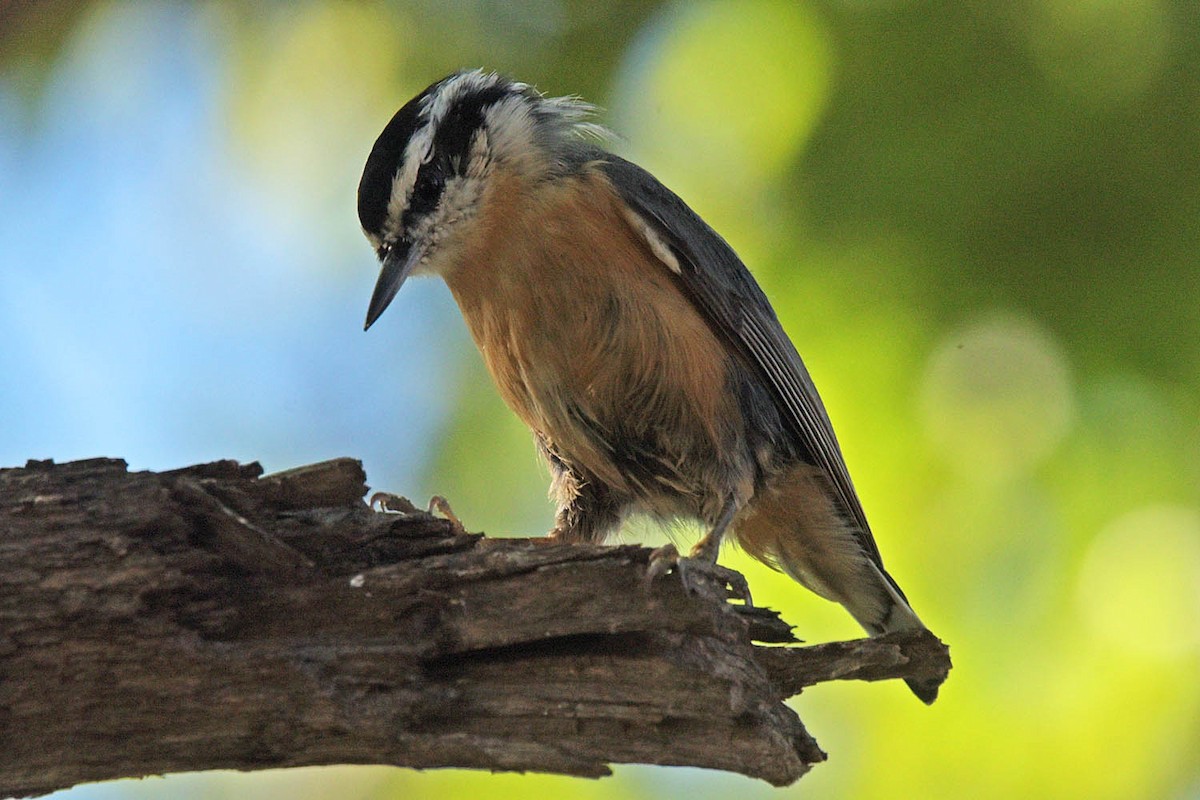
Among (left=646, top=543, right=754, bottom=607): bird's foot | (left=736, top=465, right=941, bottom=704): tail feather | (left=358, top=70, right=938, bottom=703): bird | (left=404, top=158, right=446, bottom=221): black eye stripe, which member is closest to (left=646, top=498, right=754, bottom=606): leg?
(left=646, top=543, right=754, bottom=607): bird's foot

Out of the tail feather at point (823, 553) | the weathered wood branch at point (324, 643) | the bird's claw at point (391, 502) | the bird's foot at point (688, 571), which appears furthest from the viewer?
the tail feather at point (823, 553)

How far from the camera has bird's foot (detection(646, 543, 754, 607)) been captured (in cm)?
240

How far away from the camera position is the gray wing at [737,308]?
3.24 m

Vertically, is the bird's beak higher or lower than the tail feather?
higher

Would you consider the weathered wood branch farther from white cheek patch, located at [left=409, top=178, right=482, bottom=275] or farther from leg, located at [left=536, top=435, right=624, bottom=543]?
leg, located at [left=536, top=435, right=624, bottom=543]

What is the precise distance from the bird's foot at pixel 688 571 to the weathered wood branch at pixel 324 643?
0.02 meters

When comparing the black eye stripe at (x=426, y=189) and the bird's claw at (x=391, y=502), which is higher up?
the black eye stripe at (x=426, y=189)

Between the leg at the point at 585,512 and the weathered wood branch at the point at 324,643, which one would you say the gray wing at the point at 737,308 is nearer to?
the leg at the point at 585,512

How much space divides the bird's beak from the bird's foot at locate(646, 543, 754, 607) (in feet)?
3.56

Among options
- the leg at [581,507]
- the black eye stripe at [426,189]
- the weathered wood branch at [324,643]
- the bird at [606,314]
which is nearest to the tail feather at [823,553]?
the bird at [606,314]

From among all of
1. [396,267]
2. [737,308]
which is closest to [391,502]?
[396,267]

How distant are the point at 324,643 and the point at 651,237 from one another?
1.42 meters

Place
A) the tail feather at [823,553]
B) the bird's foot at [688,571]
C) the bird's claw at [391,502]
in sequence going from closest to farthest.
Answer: the bird's foot at [688,571], the bird's claw at [391,502], the tail feather at [823,553]

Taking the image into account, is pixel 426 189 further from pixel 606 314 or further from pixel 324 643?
pixel 324 643
